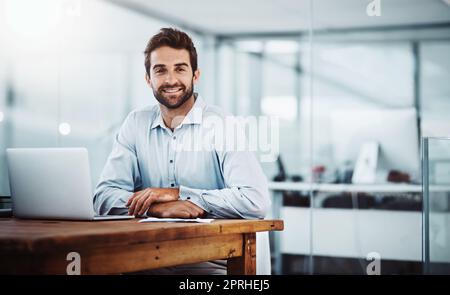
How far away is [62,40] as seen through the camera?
13.5ft

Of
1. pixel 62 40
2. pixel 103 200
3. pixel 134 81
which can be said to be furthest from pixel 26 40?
pixel 103 200

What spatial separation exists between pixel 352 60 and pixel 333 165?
3.79 feet

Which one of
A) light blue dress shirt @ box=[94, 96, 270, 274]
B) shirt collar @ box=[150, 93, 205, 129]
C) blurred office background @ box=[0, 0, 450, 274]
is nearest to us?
light blue dress shirt @ box=[94, 96, 270, 274]

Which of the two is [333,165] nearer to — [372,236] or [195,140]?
[372,236]

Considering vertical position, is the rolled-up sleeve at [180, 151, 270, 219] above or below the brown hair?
below

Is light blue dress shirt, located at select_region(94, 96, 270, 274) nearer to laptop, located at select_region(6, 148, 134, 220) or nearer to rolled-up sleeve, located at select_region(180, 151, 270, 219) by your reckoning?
rolled-up sleeve, located at select_region(180, 151, 270, 219)

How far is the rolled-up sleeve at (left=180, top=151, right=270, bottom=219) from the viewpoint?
2604 mm

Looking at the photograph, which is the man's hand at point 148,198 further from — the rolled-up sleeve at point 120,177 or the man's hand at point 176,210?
the rolled-up sleeve at point 120,177

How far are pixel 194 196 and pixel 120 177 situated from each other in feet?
1.30

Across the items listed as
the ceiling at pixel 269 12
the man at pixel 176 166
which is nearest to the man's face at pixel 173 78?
the man at pixel 176 166

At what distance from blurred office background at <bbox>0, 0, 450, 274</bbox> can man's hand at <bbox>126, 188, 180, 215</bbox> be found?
2.27 ft

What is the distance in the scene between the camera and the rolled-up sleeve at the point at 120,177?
2.80 meters

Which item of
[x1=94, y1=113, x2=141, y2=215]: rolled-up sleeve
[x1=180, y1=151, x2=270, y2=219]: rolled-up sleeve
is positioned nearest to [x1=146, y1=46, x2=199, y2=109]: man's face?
[x1=94, y1=113, x2=141, y2=215]: rolled-up sleeve

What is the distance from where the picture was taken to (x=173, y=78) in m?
3.00
